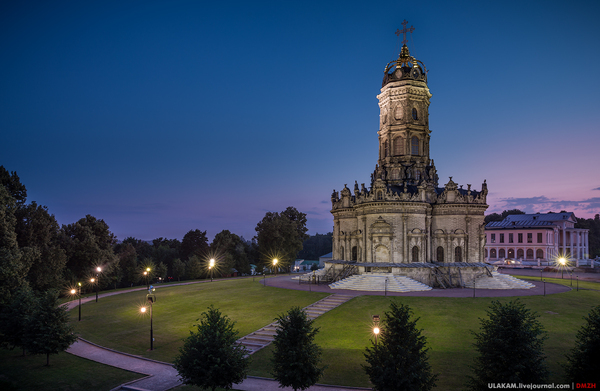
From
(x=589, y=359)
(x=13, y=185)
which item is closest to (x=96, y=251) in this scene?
(x=13, y=185)

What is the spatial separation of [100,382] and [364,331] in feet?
55.4

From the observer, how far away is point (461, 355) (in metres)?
21.2

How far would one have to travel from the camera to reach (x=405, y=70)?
55.5m

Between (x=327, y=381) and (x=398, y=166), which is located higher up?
(x=398, y=166)

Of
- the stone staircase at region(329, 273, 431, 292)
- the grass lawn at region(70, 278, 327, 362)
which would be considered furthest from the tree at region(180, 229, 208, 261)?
the stone staircase at region(329, 273, 431, 292)

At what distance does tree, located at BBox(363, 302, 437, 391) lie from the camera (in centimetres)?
1433

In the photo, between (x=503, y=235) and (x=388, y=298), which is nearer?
(x=388, y=298)

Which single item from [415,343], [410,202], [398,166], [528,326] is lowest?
[415,343]

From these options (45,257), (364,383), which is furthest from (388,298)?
(45,257)

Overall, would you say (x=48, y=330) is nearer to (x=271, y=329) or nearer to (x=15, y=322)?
(x=15, y=322)

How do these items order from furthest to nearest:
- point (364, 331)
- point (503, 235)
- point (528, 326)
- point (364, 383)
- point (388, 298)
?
point (503, 235)
point (388, 298)
point (364, 331)
point (364, 383)
point (528, 326)

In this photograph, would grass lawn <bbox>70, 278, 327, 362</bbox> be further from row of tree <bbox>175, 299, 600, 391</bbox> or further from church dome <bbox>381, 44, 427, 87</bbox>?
church dome <bbox>381, 44, 427, 87</bbox>

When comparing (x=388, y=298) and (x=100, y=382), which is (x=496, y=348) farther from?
(x=388, y=298)

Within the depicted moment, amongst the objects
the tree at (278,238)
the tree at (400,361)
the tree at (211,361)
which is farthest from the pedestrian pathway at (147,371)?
the tree at (278,238)
